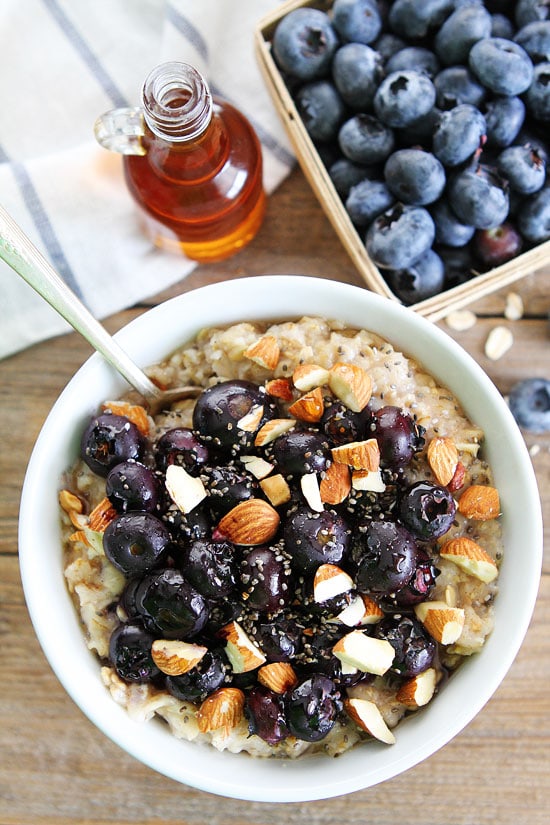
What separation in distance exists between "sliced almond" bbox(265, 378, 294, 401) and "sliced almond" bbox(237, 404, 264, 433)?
0.06m

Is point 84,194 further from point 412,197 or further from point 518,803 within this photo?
point 518,803

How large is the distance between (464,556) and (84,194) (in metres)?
1.05

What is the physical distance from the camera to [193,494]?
1.24m

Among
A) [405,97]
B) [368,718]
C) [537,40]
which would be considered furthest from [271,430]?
[537,40]

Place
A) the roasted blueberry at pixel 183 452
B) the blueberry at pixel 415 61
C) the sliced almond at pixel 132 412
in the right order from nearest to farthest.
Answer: the roasted blueberry at pixel 183 452 → the sliced almond at pixel 132 412 → the blueberry at pixel 415 61

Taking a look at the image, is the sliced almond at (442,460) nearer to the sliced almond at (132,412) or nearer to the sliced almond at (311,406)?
the sliced almond at (311,406)

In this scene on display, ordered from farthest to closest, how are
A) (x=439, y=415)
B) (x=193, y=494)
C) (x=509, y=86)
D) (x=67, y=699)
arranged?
(x=67, y=699)
(x=509, y=86)
(x=439, y=415)
(x=193, y=494)

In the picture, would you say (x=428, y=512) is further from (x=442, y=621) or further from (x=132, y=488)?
(x=132, y=488)

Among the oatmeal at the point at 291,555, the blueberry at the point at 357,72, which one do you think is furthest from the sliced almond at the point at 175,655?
the blueberry at the point at 357,72

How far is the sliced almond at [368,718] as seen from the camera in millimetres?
1242

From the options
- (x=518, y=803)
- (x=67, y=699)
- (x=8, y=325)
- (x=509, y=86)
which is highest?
(x=8, y=325)

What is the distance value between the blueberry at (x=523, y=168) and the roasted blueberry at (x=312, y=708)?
0.97m

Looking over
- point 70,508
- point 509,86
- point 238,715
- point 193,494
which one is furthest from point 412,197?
point 238,715

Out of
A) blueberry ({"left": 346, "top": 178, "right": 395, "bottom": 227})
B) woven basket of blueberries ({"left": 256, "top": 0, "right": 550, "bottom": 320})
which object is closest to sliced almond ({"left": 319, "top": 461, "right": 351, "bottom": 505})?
woven basket of blueberries ({"left": 256, "top": 0, "right": 550, "bottom": 320})
